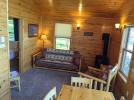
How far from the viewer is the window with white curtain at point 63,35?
6160mm

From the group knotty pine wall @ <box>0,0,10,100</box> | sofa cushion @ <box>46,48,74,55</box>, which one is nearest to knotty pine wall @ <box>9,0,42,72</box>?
sofa cushion @ <box>46,48,74,55</box>

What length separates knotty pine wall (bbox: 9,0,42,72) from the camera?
4.09 metres

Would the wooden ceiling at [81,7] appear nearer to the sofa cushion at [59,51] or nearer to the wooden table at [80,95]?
the sofa cushion at [59,51]

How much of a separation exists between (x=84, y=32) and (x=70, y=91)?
4255 millimetres

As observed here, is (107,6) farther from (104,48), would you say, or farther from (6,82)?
(6,82)

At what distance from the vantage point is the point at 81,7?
5.09m

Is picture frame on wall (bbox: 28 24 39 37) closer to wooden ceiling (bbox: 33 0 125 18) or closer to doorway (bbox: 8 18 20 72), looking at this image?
doorway (bbox: 8 18 20 72)

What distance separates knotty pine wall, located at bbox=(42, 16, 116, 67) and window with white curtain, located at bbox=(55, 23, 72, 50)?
190 mm

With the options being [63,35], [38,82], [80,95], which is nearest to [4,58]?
[80,95]

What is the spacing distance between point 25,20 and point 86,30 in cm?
273

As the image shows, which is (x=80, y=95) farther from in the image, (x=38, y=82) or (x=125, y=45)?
(x=125, y=45)

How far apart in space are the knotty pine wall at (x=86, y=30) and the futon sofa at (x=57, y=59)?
49 cm

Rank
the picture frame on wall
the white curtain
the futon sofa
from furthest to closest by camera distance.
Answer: the white curtain < the futon sofa < the picture frame on wall

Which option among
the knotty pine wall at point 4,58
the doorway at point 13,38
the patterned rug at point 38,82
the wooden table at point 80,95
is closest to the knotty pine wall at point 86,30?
the patterned rug at point 38,82
